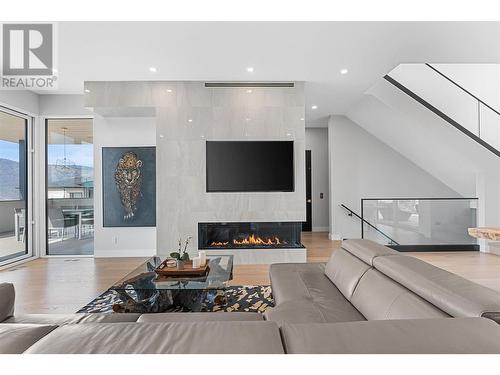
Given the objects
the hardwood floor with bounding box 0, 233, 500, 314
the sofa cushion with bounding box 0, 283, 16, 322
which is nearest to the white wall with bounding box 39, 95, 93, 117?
the hardwood floor with bounding box 0, 233, 500, 314

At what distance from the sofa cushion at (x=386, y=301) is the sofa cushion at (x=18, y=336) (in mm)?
1439

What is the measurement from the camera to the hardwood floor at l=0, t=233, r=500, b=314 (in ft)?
10.2

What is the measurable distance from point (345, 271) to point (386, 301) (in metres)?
0.63

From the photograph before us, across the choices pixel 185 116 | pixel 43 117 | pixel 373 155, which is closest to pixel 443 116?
pixel 373 155

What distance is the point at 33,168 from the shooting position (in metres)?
5.18

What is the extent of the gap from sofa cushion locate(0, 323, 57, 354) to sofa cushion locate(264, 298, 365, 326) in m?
1.03

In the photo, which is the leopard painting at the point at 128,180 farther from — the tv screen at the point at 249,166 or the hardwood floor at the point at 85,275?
the tv screen at the point at 249,166

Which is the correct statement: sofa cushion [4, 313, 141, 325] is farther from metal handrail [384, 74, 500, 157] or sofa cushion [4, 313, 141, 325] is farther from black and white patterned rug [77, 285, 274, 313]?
metal handrail [384, 74, 500, 157]

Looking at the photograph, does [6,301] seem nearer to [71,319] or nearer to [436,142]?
[71,319]

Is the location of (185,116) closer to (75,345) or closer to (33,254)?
(33,254)

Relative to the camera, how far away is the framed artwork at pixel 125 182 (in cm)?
518

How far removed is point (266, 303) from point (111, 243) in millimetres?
3411
